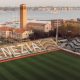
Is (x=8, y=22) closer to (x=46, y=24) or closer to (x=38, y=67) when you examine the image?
(x=46, y=24)

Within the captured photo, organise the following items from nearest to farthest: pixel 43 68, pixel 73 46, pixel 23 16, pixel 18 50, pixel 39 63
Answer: pixel 43 68, pixel 39 63, pixel 18 50, pixel 73 46, pixel 23 16

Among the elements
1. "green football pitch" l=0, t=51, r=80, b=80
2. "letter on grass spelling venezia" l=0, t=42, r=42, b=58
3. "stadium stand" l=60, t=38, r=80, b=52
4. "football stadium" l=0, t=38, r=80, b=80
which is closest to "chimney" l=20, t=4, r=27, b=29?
"football stadium" l=0, t=38, r=80, b=80

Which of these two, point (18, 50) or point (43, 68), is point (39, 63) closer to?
point (43, 68)

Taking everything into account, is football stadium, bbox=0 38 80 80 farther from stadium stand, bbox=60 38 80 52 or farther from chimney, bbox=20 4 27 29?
chimney, bbox=20 4 27 29

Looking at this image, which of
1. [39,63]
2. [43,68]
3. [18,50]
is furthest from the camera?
[18,50]

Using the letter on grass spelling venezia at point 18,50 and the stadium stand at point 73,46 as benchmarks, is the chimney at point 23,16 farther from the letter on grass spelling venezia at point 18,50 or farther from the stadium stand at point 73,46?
the stadium stand at point 73,46

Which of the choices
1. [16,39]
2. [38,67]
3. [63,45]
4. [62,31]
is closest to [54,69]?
[38,67]

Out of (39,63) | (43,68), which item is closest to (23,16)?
(39,63)
